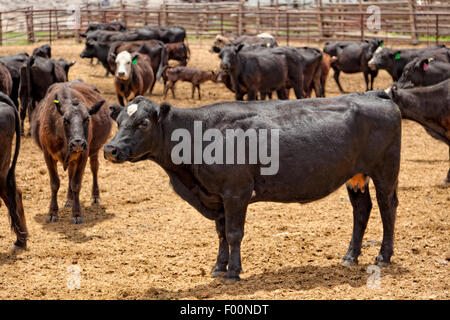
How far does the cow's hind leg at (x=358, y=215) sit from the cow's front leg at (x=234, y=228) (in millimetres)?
1128

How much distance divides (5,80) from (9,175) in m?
7.01

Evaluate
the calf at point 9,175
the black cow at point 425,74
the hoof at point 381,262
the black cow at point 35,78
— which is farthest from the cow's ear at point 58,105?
the black cow at point 425,74

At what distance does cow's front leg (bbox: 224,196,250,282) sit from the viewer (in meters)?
5.14

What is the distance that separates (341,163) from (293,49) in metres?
10.8

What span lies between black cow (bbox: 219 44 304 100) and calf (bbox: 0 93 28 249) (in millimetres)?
8462

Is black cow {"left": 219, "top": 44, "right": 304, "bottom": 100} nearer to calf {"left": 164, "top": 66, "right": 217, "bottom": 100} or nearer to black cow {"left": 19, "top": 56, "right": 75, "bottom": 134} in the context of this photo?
calf {"left": 164, "top": 66, "right": 217, "bottom": 100}

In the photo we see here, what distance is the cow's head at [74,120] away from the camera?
6.98 metres

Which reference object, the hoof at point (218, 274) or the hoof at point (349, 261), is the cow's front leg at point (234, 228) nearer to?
the hoof at point (218, 274)

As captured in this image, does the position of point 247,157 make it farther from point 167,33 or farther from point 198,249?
point 167,33

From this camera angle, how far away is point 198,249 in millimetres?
6355

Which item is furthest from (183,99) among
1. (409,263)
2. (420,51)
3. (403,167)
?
(409,263)

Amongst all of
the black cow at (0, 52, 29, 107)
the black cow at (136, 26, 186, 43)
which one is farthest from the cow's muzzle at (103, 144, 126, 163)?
the black cow at (136, 26, 186, 43)

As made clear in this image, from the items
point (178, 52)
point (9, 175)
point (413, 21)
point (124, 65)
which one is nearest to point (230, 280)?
point (9, 175)

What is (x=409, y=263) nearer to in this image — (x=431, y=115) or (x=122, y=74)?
(x=431, y=115)
